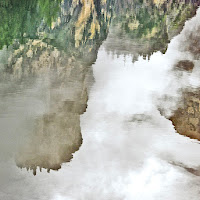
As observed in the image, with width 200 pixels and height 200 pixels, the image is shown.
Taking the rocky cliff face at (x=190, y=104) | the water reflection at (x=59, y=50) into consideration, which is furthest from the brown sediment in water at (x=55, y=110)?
the rocky cliff face at (x=190, y=104)

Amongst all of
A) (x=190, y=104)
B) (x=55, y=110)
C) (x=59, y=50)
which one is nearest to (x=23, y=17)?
(x=59, y=50)

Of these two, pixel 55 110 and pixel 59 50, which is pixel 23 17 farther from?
pixel 55 110

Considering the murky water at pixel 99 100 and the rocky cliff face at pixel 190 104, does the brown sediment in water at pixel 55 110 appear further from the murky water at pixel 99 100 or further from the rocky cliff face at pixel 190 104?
the rocky cliff face at pixel 190 104

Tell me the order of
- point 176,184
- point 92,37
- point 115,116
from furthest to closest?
point 92,37 → point 115,116 → point 176,184

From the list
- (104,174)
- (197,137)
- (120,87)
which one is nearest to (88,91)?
(120,87)

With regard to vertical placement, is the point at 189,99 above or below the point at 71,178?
Result: above

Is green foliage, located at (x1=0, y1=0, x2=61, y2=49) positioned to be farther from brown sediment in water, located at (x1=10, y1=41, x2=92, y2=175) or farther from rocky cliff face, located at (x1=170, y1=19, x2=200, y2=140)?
rocky cliff face, located at (x1=170, y1=19, x2=200, y2=140)

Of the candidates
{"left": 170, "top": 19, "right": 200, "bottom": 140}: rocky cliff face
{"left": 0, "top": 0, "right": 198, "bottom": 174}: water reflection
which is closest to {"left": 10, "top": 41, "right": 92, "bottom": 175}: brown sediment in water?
{"left": 0, "top": 0, "right": 198, "bottom": 174}: water reflection

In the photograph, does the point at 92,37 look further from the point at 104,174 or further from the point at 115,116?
the point at 104,174
